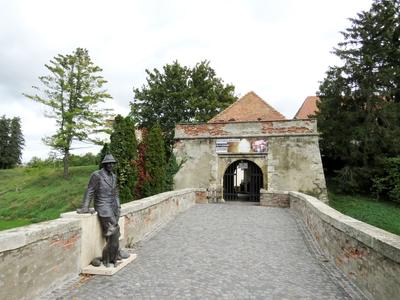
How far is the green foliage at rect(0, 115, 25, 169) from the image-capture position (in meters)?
48.5

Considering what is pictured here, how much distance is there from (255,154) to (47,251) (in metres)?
14.3

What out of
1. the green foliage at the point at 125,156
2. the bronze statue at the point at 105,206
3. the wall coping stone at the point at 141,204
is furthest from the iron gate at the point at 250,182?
the bronze statue at the point at 105,206

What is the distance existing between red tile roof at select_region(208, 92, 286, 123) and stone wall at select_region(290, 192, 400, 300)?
50.1ft

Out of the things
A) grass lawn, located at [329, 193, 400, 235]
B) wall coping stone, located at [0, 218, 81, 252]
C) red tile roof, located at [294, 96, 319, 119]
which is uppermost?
red tile roof, located at [294, 96, 319, 119]

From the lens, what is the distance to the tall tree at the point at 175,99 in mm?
27094

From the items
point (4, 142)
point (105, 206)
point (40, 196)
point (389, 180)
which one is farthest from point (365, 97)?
point (4, 142)

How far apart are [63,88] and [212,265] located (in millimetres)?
22556

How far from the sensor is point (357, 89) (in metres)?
18.4

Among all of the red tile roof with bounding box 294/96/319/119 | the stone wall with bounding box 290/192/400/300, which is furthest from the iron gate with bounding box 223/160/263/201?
the red tile roof with bounding box 294/96/319/119

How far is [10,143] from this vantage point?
165ft

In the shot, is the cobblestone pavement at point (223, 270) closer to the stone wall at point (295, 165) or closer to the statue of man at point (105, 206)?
the statue of man at point (105, 206)

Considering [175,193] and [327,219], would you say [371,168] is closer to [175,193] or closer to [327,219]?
[175,193]

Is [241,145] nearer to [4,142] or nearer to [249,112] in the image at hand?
[249,112]

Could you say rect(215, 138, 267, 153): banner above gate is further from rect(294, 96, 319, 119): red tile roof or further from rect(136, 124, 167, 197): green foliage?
rect(294, 96, 319, 119): red tile roof
